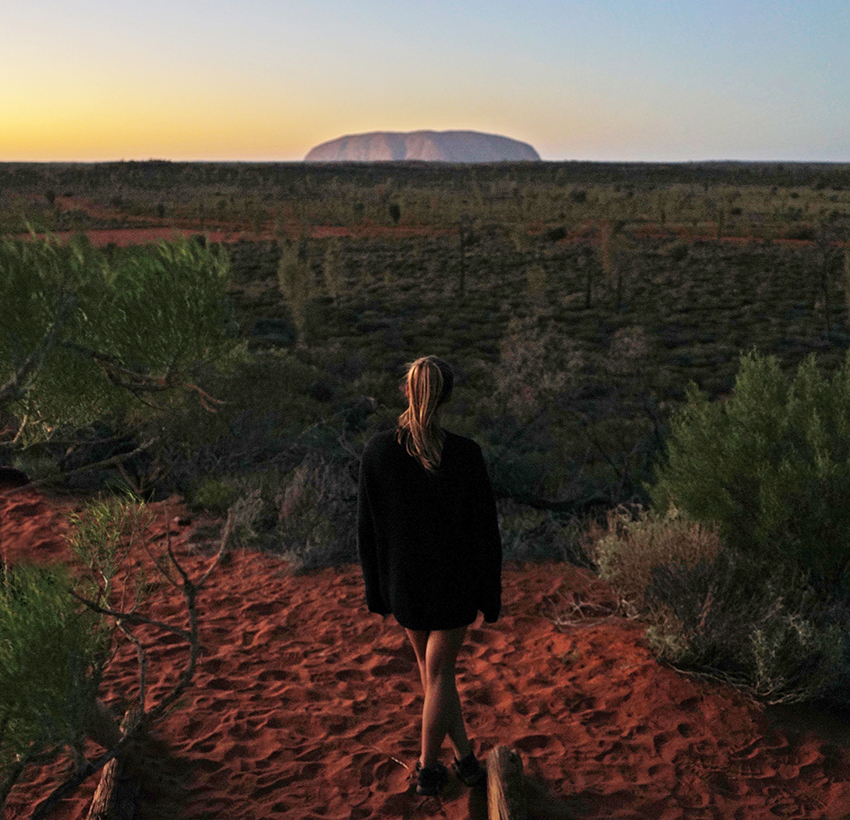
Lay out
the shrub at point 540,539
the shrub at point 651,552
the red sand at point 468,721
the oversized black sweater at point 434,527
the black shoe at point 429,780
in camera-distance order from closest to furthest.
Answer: the oversized black sweater at point 434,527
the black shoe at point 429,780
the red sand at point 468,721
the shrub at point 651,552
the shrub at point 540,539

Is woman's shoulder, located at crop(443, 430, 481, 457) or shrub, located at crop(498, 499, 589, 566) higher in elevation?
woman's shoulder, located at crop(443, 430, 481, 457)

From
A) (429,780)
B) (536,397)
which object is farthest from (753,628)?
(536,397)

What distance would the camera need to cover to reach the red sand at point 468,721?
11.0 ft

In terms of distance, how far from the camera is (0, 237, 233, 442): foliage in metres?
2.99

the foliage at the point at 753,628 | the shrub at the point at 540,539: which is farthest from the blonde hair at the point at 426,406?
the shrub at the point at 540,539

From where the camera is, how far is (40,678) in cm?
286

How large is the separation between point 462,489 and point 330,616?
3.03 m

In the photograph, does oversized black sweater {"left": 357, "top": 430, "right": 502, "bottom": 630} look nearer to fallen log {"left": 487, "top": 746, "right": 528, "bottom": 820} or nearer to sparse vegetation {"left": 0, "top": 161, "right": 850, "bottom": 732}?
fallen log {"left": 487, "top": 746, "right": 528, "bottom": 820}

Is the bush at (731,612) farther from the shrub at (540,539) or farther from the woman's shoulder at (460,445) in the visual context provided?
the woman's shoulder at (460,445)

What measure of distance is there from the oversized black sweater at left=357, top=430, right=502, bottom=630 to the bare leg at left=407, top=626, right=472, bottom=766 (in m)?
0.09

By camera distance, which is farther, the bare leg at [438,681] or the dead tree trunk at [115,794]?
the dead tree trunk at [115,794]

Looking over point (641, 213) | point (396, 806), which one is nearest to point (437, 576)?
point (396, 806)

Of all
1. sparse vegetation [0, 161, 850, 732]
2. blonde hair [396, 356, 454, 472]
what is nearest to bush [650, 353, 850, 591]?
sparse vegetation [0, 161, 850, 732]

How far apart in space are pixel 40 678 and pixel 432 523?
157cm
